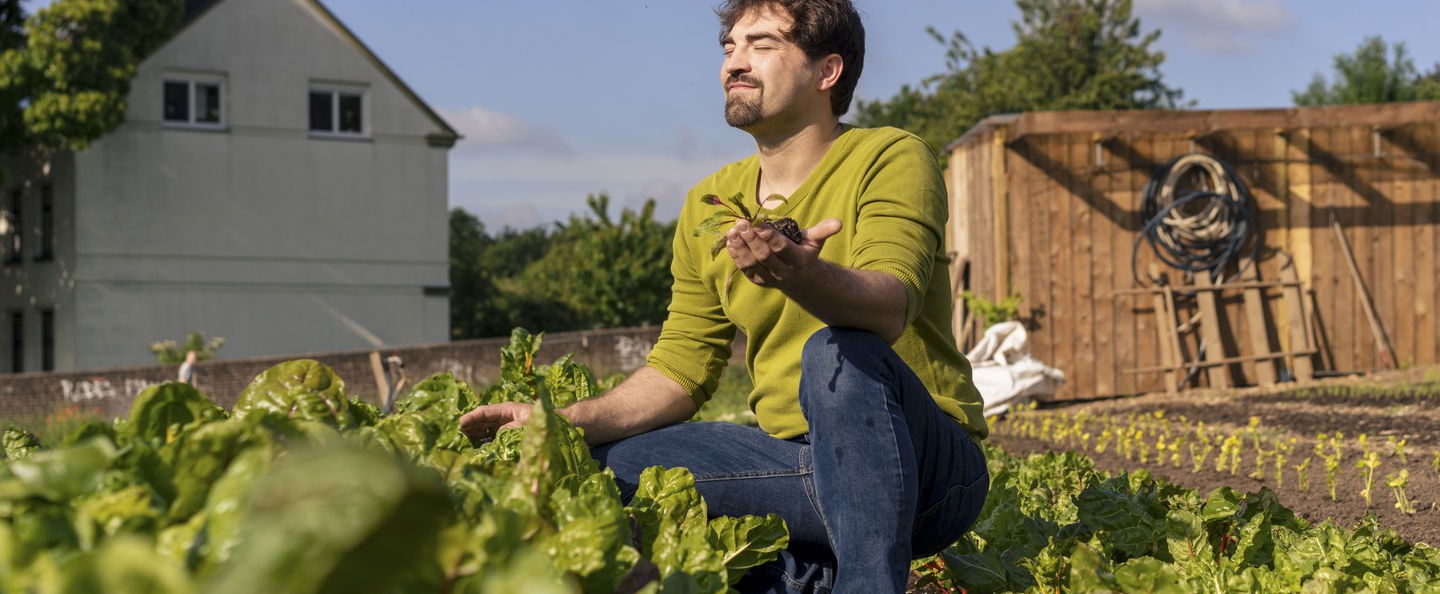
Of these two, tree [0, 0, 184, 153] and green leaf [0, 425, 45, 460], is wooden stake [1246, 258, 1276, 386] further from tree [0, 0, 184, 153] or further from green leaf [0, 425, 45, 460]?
tree [0, 0, 184, 153]

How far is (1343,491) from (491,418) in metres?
3.88

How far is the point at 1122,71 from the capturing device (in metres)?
36.6

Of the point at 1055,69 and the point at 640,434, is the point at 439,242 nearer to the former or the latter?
the point at 1055,69

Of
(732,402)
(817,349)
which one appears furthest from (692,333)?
(732,402)

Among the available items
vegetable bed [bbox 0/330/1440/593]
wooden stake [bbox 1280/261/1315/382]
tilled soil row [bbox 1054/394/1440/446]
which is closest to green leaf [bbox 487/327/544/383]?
vegetable bed [bbox 0/330/1440/593]

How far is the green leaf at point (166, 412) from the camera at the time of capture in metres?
1.50

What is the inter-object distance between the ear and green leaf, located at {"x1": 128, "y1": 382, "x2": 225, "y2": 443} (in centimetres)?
161

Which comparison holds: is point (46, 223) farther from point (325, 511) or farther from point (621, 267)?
point (325, 511)

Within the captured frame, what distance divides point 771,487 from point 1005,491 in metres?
0.92

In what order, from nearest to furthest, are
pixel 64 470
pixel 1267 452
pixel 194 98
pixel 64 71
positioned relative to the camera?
pixel 64 470 < pixel 1267 452 < pixel 64 71 < pixel 194 98

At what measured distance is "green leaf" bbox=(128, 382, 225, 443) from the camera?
1.50 meters

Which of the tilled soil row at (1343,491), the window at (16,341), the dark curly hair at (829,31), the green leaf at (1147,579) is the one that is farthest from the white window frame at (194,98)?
the green leaf at (1147,579)

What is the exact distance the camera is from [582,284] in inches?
1197

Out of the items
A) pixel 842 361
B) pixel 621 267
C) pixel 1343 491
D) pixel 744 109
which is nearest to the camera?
pixel 842 361
